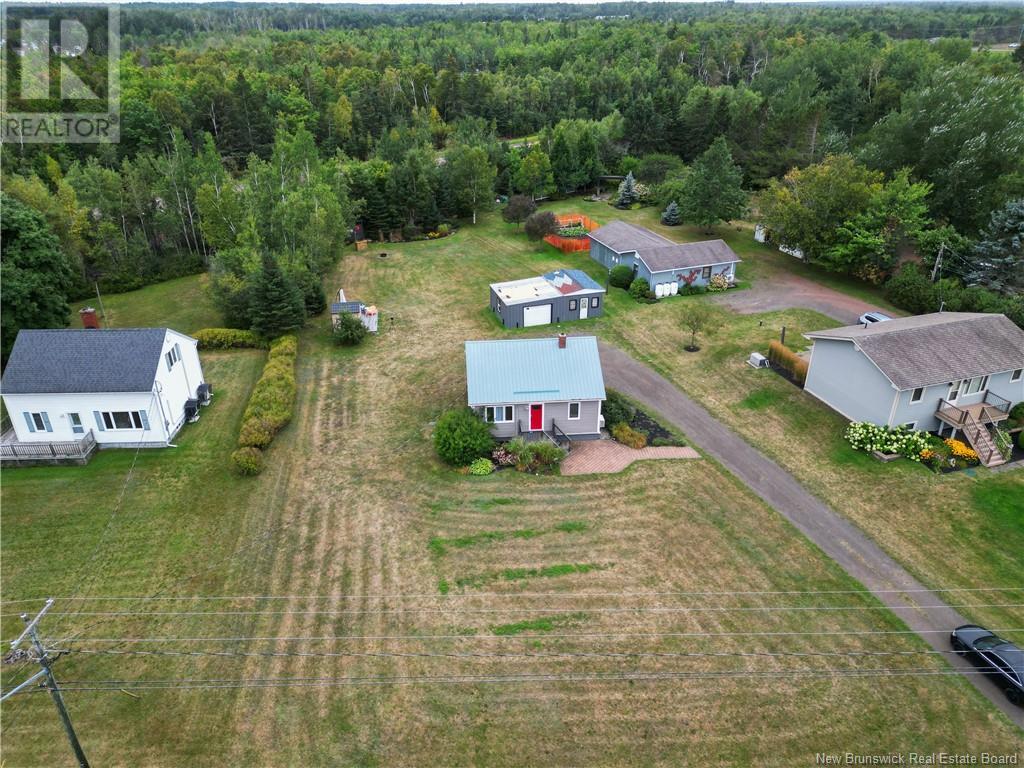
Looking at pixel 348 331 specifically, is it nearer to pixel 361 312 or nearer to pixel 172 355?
pixel 361 312

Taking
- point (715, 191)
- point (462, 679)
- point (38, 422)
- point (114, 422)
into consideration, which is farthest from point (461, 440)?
point (715, 191)

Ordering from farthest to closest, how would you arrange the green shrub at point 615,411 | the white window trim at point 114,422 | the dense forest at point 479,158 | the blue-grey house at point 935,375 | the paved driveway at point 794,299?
the dense forest at point 479,158 → the paved driveway at point 794,299 → the green shrub at point 615,411 → the white window trim at point 114,422 → the blue-grey house at point 935,375

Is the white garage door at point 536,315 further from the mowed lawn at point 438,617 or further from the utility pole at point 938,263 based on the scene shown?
the utility pole at point 938,263

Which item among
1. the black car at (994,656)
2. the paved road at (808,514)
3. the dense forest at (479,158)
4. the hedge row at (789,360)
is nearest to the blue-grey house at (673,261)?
the dense forest at (479,158)

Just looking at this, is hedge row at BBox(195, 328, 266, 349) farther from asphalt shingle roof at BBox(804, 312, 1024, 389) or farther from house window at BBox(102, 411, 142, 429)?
asphalt shingle roof at BBox(804, 312, 1024, 389)

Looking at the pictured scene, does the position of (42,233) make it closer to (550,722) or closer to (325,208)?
(325,208)

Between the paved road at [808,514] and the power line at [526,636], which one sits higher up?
the paved road at [808,514]
